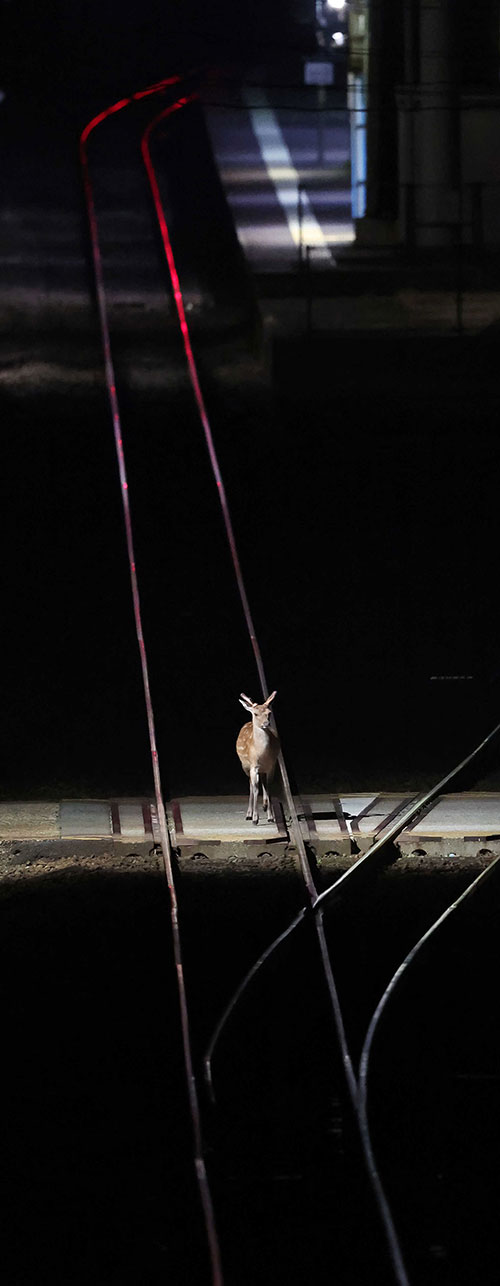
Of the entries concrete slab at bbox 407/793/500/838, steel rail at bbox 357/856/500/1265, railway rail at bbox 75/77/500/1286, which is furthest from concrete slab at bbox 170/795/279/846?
steel rail at bbox 357/856/500/1265

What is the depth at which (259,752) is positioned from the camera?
11.3 meters

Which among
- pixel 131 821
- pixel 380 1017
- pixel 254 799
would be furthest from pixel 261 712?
pixel 380 1017

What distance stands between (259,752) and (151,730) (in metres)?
1.27

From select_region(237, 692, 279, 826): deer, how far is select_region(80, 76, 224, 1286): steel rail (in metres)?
0.56

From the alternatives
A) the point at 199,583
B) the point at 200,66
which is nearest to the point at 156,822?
the point at 199,583

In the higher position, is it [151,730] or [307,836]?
[151,730]

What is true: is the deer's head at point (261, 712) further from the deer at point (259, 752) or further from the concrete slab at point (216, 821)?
the concrete slab at point (216, 821)

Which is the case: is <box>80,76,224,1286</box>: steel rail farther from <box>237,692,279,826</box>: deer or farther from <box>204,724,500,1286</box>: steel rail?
<box>237,692,279,826</box>: deer

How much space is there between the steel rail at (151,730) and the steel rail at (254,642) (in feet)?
2.10

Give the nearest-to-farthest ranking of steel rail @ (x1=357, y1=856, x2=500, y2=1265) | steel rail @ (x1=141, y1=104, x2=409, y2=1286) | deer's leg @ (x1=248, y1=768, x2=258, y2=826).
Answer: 1. steel rail @ (x1=141, y1=104, x2=409, y2=1286)
2. steel rail @ (x1=357, y1=856, x2=500, y2=1265)
3. deer's leg @ (x1=248, y1=768, x2=258, y2=826)

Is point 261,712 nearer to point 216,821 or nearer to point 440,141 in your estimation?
point 216,821

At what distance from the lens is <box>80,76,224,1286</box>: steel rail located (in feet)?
→ 22.8

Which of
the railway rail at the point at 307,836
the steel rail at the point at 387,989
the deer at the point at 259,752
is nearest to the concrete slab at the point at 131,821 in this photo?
the railway rail at the point at 307,836

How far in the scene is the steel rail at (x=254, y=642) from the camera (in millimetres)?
6863
